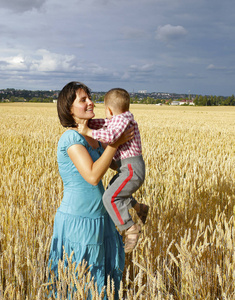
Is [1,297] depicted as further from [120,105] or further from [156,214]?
[156,214]

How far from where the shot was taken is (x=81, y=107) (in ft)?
5.96

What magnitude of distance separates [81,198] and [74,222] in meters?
0.15

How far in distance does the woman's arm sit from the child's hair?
0.16 meters

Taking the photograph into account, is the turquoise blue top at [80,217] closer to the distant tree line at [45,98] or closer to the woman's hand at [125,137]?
the woman's hand at [125,137]

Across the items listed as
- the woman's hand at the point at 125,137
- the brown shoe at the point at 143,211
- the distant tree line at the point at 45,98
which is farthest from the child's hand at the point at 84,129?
the distant tree line at the point at 45,98

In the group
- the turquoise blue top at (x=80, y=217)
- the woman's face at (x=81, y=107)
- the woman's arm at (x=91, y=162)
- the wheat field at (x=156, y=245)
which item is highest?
the woman's face at (x=81, y=107)

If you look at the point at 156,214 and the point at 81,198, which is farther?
the point at 156,214

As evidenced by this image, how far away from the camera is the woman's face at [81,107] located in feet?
5.97

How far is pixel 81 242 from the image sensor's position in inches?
72.5

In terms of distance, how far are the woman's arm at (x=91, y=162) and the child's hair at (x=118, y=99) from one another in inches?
6.2

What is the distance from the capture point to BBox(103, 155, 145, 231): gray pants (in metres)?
1.77

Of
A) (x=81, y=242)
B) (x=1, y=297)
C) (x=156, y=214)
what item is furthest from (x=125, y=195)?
(x=156, y=214)

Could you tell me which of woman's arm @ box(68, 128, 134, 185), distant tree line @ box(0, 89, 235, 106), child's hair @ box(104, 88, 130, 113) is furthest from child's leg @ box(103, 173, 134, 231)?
distant tree line @ box(0, 89, 235, 106)

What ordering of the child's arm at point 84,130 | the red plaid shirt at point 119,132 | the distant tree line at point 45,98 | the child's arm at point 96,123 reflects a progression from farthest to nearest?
1. the distant tree line at point 45,98
2. the child's arm at point 96,123
3. the child's arm at point 84,130
4. the red plaid shirt at point 119,132
